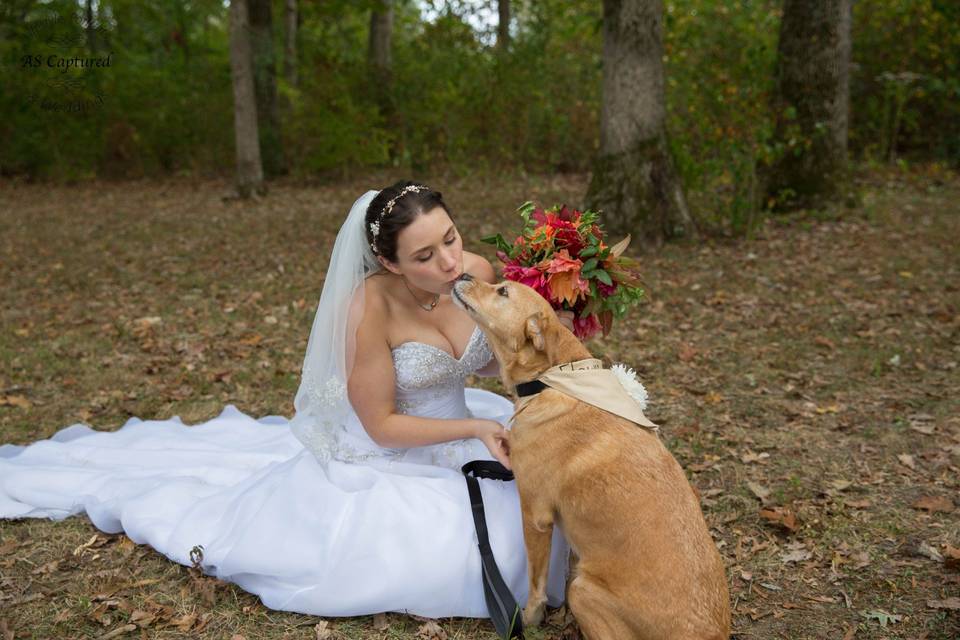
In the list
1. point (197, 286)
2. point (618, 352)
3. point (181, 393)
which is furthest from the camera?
point (197, 286)

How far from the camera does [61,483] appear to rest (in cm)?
473

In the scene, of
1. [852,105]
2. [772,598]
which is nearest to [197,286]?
[772,598]

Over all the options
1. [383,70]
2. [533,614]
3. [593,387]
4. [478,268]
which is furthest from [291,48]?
[533,614]

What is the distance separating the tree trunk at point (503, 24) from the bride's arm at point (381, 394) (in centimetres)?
1581

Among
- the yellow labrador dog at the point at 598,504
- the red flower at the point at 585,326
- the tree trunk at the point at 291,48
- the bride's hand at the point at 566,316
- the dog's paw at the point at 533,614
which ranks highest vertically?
the tree trunk at the point at 291,48

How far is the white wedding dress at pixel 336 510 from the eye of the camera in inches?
142

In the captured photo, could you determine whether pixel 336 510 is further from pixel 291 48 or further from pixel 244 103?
pixel 291 48

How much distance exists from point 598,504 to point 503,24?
17615mm

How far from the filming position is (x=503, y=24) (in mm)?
18734

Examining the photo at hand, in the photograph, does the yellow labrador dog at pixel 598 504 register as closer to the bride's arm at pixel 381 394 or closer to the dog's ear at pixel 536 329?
the dog's ear at pixel 536 329

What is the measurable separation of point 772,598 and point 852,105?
53.7 ft

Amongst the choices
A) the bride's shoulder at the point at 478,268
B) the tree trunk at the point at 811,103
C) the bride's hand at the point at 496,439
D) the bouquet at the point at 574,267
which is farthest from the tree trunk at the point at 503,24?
the bride's hand at the point at 496,439

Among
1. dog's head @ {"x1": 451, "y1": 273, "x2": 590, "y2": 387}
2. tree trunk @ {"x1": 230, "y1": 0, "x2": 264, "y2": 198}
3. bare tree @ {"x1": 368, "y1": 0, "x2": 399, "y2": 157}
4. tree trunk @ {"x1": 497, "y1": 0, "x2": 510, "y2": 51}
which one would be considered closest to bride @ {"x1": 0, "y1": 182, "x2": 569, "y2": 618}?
dog's head @ {"x1": 451, "y1": 273, "x2": 590, "y2": 387}

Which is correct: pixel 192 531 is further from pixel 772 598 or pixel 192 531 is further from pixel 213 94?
pixel 213 94
